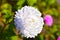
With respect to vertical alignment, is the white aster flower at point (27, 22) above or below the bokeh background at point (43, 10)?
above

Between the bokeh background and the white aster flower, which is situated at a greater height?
the white aster flower

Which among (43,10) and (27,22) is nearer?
(27,22)

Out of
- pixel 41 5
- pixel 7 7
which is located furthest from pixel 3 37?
pixel 41 5

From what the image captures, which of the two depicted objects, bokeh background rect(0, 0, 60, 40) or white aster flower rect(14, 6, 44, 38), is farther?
bokeh background rect(0, 0, 60, 40)

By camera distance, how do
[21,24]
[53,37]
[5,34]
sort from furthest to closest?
[53,37]
[5,34]
[21,24]

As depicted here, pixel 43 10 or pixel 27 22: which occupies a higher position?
pixel 27 22

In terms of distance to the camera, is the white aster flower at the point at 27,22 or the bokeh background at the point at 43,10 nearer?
the white aster flower at the point at 27,22

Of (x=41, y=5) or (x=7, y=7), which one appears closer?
(x=7, y=7)

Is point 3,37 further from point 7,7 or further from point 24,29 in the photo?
point 7,7
